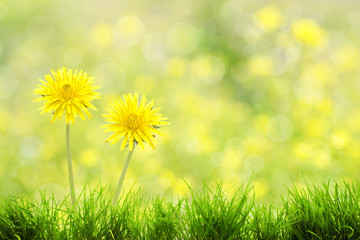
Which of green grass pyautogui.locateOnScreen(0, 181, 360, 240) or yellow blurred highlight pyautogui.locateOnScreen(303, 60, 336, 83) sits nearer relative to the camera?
green grass pyautogui.locateOnScreen(0, 181, 360, 240)

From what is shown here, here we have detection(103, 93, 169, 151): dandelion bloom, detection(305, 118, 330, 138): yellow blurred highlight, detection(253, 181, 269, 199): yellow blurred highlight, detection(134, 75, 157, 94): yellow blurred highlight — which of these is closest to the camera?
detection(103, 93, 169, 151): dandelion bloom

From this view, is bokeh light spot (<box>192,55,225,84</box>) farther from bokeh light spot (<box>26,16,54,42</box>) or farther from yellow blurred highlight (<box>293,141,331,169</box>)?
bokeh light spot (<box>26,16,54,42</box>)

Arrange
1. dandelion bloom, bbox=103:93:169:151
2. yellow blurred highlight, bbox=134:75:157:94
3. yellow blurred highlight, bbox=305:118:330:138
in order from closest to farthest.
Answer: dandelion bloom, bbox=103:93:169:151 → yellow blurred highlight, bbox=305:118:330:138 → yellow blurred highlight, bbox=134:75:157:94

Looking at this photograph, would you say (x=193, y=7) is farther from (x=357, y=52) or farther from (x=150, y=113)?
(x=150, y=113)

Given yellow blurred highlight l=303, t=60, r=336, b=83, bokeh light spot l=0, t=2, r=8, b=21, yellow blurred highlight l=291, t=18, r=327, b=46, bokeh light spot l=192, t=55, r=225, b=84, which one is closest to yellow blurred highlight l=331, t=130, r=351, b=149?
yellow blurred highlight l=303, t=60, r=336, b=83

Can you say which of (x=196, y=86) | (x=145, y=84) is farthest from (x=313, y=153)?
(x=145, y=84)

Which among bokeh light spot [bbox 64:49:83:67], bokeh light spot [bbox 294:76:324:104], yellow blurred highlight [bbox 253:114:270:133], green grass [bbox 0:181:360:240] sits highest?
bokeh light spot [bbox 64:49:83:67]

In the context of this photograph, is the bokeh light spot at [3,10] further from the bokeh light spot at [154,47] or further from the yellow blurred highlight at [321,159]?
the yellow blurred highlight at [321,159]

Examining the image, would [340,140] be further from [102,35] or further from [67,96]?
[67,96]
